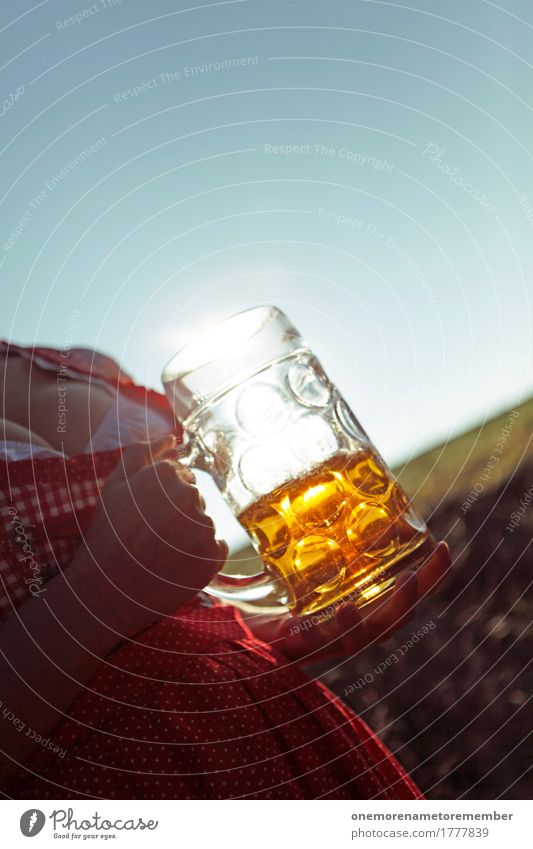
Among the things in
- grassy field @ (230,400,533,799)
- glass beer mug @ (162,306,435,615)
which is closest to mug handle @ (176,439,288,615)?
glass beer mug @ (162,306,435,615)

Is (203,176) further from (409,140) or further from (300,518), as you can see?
(300,518)

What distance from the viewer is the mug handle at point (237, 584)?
1.56 ft

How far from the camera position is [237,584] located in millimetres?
493

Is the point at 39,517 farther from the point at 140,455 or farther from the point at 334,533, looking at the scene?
the point at 334,533

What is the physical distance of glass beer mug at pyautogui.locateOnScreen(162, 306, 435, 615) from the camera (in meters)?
Answer: 0.46

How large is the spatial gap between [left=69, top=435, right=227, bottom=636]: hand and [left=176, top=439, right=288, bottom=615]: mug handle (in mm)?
18

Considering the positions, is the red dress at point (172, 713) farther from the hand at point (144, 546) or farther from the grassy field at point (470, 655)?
the grassy field at point (470, 655)

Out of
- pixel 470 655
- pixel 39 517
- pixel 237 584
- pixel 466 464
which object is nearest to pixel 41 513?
pixel 39 517

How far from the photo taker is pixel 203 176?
614 mm

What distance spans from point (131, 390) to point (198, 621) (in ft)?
0.64

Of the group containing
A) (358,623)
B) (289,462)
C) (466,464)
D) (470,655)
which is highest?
(289,462)

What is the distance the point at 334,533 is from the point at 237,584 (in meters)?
0.07

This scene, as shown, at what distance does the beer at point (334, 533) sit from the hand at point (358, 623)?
0.05 feet

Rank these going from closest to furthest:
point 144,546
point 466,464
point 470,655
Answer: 1. point 144,546
2. point 470,655
3. point 466,464
